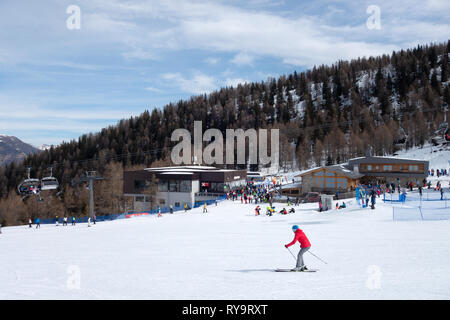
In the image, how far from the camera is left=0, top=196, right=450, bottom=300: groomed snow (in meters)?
6.84

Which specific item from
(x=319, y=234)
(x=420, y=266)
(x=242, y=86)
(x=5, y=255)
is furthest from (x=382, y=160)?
(x=242, y=86)

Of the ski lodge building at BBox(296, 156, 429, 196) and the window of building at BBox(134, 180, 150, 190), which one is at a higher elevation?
the ski lodge building at BBox(296, 156, 429, 196)

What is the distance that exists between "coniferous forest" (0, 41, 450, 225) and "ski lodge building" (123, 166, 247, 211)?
10350 millimetres

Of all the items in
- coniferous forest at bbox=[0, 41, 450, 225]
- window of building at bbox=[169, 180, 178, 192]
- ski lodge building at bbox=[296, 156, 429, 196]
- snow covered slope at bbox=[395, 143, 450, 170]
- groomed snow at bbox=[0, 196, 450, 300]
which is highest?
coniferous forest at bbox=[0, 41, 450, 225]

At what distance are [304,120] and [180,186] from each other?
66679 millimetres

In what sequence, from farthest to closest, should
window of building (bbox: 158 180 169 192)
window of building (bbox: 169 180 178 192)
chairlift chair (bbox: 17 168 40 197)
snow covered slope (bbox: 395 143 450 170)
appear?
snow covered slope (bbox: 395 143 450 170) < window of building (bbox: 158 180 169 192) < window of building (bbox: 169 180 178 192) < chairlift chair (bbox: 17 168 40 197)

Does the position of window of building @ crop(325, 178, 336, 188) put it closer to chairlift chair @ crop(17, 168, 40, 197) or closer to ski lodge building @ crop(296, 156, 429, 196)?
ski lodge building @ crop(296, 156, 429, 196)

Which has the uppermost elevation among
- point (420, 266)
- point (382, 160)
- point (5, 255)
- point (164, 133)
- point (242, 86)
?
point (242, 86)

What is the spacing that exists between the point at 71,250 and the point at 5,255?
92.0 inches

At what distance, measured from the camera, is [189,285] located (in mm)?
7469

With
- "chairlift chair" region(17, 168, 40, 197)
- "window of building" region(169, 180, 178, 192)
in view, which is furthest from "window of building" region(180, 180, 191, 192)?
"chairlift chair" region(17, 168, 40, 197)

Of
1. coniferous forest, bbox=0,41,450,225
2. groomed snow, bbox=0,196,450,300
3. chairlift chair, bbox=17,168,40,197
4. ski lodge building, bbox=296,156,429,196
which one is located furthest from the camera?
coniferous forest, bbox=0,41,450,225

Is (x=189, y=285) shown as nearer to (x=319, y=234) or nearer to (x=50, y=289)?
(x=50, y=289)

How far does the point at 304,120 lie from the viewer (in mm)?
106625
